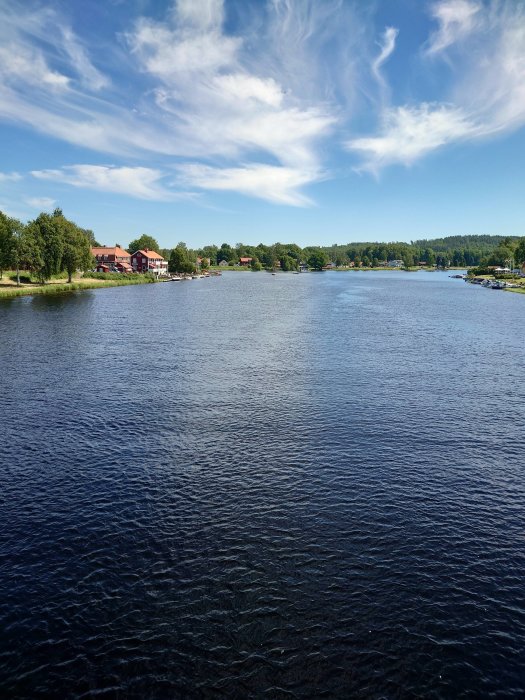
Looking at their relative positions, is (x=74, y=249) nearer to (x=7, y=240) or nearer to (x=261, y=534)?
(x=7, y=240)

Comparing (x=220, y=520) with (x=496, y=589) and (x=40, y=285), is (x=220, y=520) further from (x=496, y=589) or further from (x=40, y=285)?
(x=40, y=285)

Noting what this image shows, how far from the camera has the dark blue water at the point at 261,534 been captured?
1983cm

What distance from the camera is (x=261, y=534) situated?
2825 cm

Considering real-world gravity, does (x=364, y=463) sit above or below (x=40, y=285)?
below

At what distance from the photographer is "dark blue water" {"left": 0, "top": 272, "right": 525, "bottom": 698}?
1983 centimetres

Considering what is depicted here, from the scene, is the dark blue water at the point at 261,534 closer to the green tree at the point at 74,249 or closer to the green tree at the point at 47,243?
the green tree at the point at 47,243

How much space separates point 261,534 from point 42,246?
533 feet

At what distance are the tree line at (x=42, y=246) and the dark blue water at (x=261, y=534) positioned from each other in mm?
109683

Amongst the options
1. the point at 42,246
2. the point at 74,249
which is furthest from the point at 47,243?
the point at 74,249

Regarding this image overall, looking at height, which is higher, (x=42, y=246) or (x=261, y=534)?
(x=42, y=246)

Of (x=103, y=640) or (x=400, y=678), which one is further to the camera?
(x=103, y=640)

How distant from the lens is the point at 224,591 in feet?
77.6

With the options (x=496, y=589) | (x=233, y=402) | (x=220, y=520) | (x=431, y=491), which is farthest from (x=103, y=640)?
(x=233, y=402)

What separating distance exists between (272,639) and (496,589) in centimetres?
1183
